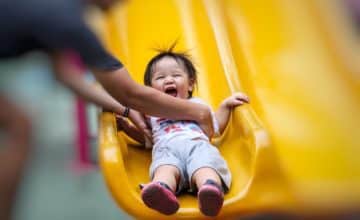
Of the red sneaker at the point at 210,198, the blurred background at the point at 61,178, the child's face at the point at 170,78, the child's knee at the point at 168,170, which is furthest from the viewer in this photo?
the blurred background at the point at 61,178

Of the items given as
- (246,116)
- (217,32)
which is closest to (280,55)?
(217,32)

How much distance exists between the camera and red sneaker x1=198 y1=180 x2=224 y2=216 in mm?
1207

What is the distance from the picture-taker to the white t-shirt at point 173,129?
1.47m

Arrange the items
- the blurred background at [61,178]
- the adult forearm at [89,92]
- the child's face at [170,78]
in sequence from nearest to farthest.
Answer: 1. the adult forearm at [89,92]
2. the child's face at [170,78]
3. the blurred background at [61,178]

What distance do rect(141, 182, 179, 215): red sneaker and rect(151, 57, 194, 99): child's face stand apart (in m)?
0.37

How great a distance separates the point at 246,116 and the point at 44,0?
26.9 inches

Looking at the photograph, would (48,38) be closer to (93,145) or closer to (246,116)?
(246,116)

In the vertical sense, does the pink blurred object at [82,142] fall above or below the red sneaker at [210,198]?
above

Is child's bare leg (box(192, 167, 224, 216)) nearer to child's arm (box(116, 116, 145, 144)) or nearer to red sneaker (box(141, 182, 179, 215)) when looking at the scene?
red sneaker (box(141, 182, 179, 215))

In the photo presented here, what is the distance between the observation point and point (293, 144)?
171cm

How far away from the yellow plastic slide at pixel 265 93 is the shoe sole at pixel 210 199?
2.7 inches

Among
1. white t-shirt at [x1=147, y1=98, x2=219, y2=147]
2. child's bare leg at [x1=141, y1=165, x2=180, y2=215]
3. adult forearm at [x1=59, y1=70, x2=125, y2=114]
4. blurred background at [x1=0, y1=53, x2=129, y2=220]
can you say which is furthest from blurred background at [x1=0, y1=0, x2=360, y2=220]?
child's bare leg at [x1=141, y1=165, x2=180, y2=215]

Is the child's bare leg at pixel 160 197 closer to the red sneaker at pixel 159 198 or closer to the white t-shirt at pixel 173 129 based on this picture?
the red sneaker at pixel 159 198

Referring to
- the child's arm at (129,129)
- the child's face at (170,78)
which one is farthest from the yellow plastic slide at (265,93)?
the child's face at (170,78)
